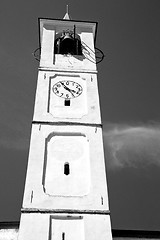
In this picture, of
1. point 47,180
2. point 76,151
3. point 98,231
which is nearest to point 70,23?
point 76,151

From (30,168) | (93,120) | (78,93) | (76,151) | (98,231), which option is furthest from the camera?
(78,93)

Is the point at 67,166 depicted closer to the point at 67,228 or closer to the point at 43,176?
the point at 43,176

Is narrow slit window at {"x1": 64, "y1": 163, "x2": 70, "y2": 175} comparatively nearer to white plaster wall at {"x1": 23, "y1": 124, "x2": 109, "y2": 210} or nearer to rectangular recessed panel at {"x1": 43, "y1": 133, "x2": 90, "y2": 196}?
rectangular recessed panel at {"x1": 43, "y1": 133, "x2": 90, "y2": 196}

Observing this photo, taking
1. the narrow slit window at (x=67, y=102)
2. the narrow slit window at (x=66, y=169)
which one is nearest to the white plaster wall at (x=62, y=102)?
the narrow slit window at (x=67, y=102)

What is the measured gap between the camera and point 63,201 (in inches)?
464

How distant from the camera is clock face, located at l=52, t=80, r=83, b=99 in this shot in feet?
52.5

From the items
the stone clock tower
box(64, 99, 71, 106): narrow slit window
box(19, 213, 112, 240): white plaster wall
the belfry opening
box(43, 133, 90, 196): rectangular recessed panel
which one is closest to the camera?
box(19, 213, 112, 240): white plaster wall

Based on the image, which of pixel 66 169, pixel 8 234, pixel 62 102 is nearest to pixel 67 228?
pixel 66 169

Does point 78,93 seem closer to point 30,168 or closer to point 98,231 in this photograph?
point 30,168

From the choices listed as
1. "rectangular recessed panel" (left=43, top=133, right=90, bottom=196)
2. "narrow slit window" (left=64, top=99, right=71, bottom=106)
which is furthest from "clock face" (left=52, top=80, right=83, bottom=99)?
"rectangular recessed panel" (left=43, top=133, right=90, bottom=196)

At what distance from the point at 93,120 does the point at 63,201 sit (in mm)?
4287

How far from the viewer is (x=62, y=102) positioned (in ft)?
51.3

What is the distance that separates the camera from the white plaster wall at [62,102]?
14.8m

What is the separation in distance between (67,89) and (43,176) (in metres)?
5.33
